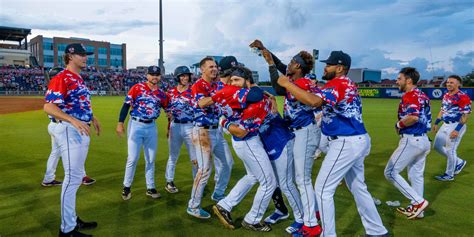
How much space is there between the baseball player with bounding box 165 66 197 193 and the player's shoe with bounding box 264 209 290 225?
5.51 feet

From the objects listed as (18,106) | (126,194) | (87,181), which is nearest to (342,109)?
(126,194)

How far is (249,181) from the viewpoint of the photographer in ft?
15.0

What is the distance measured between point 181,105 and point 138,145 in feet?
3.22

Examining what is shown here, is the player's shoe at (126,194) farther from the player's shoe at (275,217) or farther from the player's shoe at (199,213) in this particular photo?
the player's shoe at (275,217)

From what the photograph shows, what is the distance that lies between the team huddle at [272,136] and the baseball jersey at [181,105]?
330mm

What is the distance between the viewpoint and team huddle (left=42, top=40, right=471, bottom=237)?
389 cm

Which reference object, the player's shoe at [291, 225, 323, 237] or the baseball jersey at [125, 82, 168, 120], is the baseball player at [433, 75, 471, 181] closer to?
the player's shoe at [291, 225, 323, 237]

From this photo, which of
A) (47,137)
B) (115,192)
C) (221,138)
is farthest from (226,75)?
(47,137)

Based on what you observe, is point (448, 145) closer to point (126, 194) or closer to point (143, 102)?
point (143, 102)

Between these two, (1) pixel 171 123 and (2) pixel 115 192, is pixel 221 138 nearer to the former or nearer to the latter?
(1) pixel 171 123

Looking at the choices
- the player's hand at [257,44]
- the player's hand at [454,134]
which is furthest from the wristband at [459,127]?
the player's hand at [257,44]

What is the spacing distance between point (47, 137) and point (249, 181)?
10296 mm

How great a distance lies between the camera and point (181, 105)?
6.06m

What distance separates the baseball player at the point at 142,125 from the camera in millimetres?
5785
